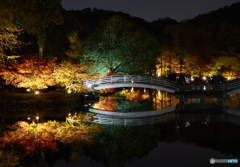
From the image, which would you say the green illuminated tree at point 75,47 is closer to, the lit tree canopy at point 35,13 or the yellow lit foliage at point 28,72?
the lit tree canopy at point 35,13

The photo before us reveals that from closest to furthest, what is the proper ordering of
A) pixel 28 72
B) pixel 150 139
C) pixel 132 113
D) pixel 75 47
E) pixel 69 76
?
pixel 150 139, pixel 132 113, pixel 28 72, pixel 69 76, pixel 75 47

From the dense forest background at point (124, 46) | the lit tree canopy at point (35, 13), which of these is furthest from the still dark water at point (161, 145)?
the dense forest background at point (124, 46)

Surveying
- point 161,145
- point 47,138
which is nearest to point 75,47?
point 47,138

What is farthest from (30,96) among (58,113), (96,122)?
Result: (96,122)

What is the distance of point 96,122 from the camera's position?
13820mm

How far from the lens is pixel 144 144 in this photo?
10.0 metres

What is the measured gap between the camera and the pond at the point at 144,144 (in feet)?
27.2

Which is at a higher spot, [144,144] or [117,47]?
[117,47]

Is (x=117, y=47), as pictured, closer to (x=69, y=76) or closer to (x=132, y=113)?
(x=69, y=76)

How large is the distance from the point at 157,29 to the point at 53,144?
5685 cm

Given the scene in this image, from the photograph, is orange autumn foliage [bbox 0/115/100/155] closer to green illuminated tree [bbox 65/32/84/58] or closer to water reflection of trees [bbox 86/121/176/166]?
water reflection of trees [bbox 86/121/176/166]

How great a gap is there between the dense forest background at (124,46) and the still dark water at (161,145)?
1240 centimetres

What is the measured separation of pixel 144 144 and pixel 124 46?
63.0 ft

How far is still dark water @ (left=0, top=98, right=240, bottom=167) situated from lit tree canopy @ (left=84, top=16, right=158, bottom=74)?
14296mm
